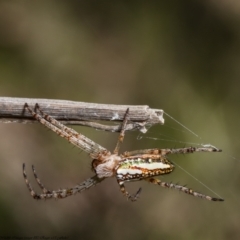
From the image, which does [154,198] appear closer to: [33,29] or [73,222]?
[73,222]

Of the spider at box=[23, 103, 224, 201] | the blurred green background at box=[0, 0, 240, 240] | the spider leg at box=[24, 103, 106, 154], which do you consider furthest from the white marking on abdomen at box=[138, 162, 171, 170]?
the blurred green background at box=[0, 0, 240, 240]

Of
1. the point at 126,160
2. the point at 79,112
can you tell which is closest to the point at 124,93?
the point at 126,160

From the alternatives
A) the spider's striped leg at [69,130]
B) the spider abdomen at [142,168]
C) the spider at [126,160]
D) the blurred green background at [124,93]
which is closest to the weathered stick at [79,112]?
the spider's striped leg at [69,130]

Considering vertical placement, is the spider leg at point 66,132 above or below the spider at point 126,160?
above

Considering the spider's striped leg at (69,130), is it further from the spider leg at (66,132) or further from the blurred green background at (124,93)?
the blurred green background at (124,93)

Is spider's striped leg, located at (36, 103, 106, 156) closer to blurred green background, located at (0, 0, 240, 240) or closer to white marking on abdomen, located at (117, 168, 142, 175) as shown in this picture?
white marking on abdomen, located at (117, 168, 142, 175)

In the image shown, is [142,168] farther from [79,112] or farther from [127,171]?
[79,112]
